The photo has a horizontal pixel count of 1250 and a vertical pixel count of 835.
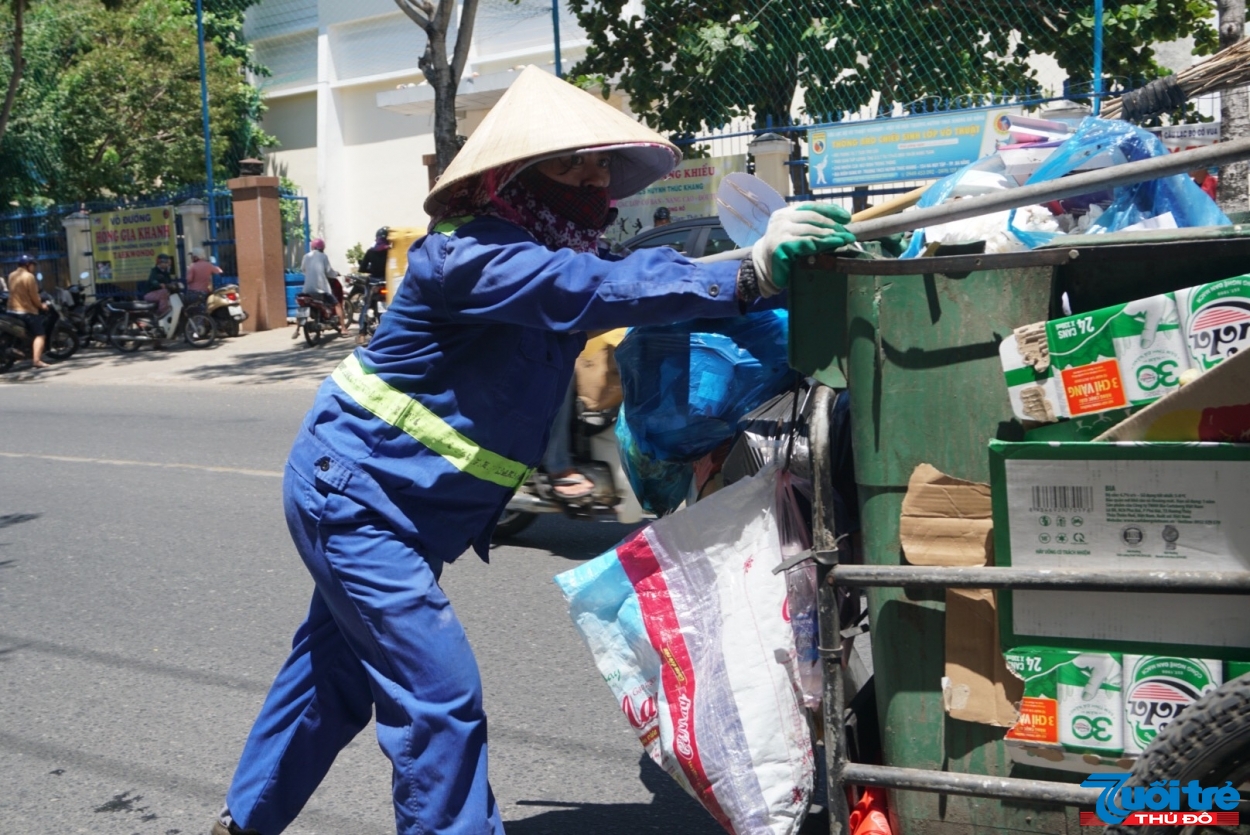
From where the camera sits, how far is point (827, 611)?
218 centimetres

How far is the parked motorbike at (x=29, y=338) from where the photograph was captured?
16.2m

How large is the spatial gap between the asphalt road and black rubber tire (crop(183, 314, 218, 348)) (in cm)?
888

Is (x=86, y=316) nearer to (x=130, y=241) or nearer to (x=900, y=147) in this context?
(x=130, y=241)

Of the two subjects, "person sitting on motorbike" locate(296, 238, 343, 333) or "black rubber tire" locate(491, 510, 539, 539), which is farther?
"person sitting on motorbike" locate(296, 238, 343, 333)

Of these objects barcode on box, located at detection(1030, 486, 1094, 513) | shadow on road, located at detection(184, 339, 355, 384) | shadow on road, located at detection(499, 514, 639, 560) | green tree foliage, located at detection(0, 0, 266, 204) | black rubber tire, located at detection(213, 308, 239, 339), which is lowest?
shadow on road, located at detection(499, 514, 639, 560)

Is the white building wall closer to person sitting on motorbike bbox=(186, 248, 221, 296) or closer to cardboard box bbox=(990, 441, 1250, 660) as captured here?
person sitting on motorbike bbox=(186, 248, 221, 296)

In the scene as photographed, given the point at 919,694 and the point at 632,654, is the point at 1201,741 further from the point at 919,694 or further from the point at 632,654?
the point at 632,654

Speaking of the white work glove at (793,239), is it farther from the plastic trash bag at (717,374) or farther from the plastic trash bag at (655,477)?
the plastic trash bag at (655,477)

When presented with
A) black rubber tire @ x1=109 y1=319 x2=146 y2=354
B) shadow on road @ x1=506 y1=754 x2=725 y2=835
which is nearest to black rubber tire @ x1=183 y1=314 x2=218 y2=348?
black rubber tire @ x1=109 y1=319 x2=146 y2=354

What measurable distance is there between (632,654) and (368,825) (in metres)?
1.12

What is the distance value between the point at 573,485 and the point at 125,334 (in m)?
13.7

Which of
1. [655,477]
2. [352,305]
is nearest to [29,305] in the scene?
[352,305]

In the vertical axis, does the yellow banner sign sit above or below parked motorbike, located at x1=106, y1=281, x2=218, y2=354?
above

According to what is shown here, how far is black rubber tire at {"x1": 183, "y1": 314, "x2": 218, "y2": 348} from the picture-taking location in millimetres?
16953
